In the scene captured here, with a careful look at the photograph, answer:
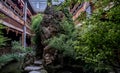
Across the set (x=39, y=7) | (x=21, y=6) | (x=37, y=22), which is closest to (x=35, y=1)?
(x=39, y=7)

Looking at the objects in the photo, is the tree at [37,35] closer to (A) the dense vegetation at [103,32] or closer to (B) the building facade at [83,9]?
(B) the building facade at [83,9]

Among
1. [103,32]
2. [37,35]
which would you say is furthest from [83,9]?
[103,32]

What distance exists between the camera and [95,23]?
3.31 m

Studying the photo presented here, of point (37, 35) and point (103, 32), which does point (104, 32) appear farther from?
point (37, 35)

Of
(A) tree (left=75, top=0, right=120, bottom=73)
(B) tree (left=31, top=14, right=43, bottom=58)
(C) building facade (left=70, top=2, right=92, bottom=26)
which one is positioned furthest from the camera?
(B) tree (left=31, top=14, right=43, bottom=58)

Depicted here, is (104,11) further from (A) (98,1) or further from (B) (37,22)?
(B) (37,22)

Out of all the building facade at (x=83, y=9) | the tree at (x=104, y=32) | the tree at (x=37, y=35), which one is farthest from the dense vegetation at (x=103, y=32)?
the tree at (x=37, y=35)

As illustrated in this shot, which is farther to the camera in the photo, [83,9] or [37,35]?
[83,9]

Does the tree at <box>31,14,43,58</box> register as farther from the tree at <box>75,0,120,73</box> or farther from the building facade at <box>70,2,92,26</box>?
the tree at <box>75,0,120,73</box>

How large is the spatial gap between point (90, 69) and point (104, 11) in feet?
17.8

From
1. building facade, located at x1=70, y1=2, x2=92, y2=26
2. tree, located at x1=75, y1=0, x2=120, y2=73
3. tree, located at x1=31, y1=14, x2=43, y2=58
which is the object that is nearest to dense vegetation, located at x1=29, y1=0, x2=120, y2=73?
tree, located at x1=75, y1=0, x2=120, y2=73

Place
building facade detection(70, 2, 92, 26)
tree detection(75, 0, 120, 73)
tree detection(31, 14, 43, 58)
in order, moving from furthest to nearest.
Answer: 1. tree detection(31, 14, 43, 58)
2. building facade detection(70, 2, 92, 26)
3. tree detection(75, 0, 120, 73)

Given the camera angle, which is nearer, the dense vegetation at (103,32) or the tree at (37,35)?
the dense vegetation at (103,32)

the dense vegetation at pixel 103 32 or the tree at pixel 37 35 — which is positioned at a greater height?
the tree at pixel 37 35
